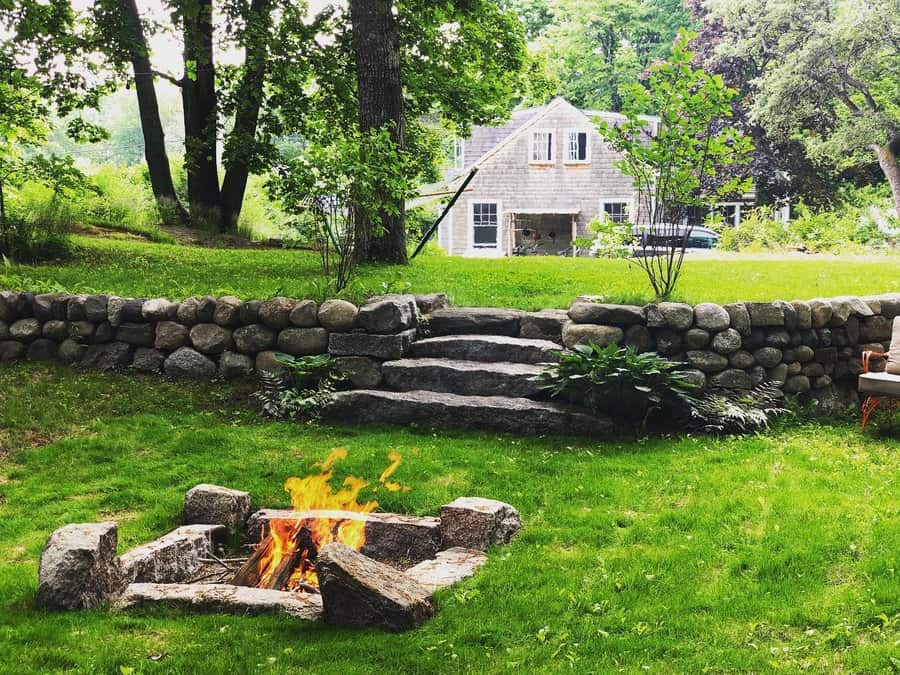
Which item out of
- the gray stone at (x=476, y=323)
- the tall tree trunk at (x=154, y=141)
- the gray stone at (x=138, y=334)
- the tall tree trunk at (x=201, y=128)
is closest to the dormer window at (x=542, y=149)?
the tall tree trunk at (x=201, y=128)

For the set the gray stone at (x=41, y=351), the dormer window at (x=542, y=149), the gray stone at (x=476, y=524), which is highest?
the dormer window at (x=542, y=149)

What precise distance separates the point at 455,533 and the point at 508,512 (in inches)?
13.1

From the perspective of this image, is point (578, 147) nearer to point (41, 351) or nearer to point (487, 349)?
point (487, 349)

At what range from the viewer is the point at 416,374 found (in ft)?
24.7

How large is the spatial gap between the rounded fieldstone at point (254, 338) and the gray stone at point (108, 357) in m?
1.12

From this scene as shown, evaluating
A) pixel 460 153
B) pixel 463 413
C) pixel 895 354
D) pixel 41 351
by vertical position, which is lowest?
pixel 463 413

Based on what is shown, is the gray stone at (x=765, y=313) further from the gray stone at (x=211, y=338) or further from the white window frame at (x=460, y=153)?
the white window frame at (x=460, y=153)

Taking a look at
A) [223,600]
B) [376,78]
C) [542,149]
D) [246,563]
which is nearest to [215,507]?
[246,563]

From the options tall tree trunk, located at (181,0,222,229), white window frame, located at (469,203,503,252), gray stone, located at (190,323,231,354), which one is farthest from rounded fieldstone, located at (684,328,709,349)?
white window frame, located at (469,203,503,252)

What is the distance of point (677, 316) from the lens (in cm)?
738

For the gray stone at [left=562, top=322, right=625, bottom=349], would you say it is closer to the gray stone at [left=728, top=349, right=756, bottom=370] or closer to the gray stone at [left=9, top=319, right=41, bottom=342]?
the gray stone at [left=728, top=349, right=756, bottom=370]

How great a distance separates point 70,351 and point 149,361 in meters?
0.80

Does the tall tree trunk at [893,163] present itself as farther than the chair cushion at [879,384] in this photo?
Yes

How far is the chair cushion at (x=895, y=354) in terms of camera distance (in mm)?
7281
